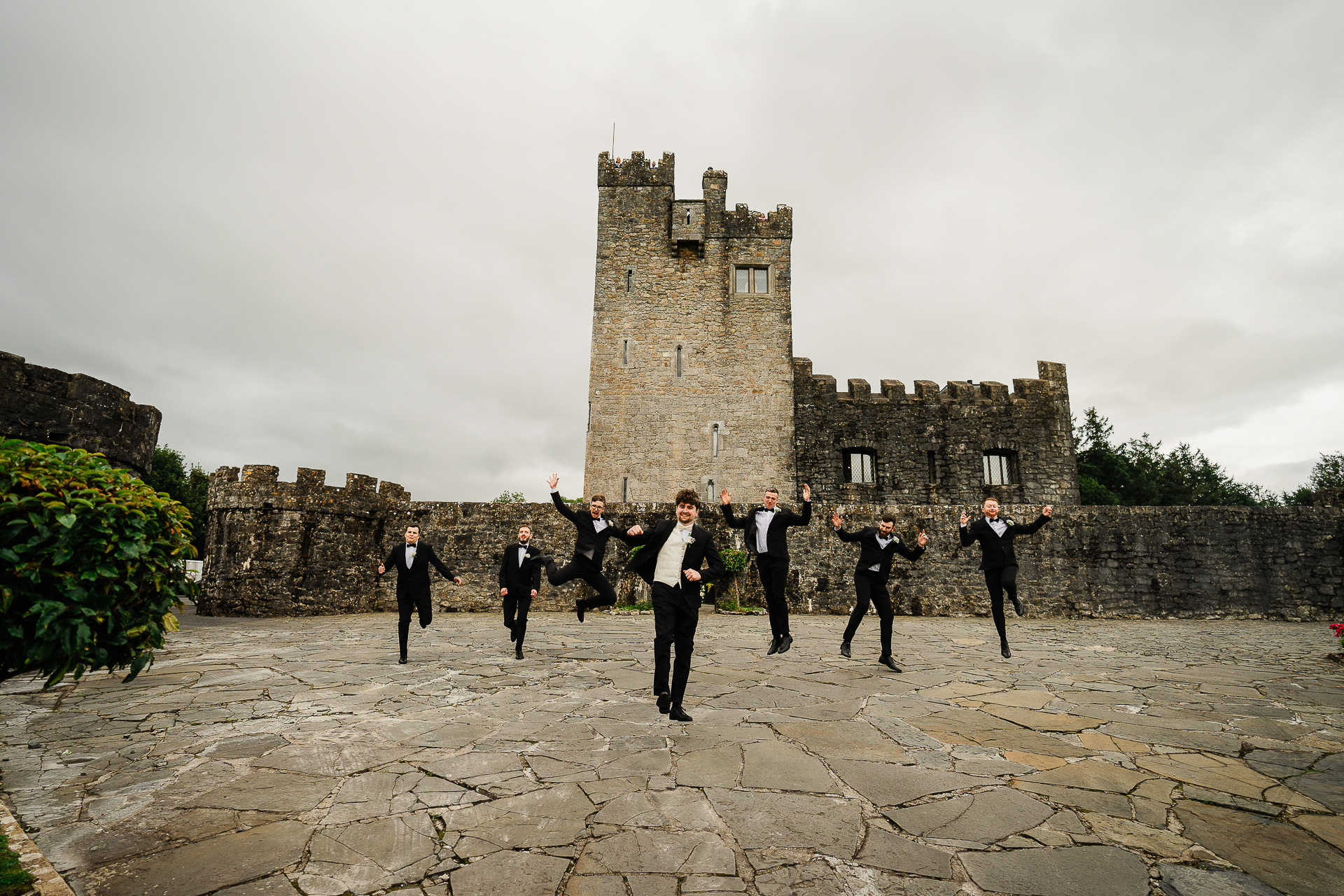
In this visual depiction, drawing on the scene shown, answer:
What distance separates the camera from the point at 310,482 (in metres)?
13.8

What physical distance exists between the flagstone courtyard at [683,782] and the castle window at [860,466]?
631 inches

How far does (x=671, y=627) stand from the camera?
4.91 m

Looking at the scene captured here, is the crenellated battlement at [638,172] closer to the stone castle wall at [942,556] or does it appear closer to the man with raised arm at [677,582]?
the stone castle wall at [942,556]

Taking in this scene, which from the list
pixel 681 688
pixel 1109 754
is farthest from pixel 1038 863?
pixel 681 688

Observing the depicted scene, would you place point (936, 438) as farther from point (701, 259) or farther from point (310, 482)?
point (310, 482)

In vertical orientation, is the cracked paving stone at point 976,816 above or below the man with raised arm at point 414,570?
below

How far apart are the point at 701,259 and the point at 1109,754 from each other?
22.2 metres

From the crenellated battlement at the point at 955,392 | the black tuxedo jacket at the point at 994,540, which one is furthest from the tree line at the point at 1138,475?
the black tuxedo jacket at the point at 994,540

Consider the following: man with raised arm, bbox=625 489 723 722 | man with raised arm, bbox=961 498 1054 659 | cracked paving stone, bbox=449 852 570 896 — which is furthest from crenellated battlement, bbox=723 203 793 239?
cracked paving stone, bbox=449 852 570 896

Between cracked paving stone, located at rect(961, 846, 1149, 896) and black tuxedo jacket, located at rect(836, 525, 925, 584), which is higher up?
black tuxedo jacket, located at rect(836, 525, 925, 584)

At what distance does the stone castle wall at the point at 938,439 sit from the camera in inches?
885

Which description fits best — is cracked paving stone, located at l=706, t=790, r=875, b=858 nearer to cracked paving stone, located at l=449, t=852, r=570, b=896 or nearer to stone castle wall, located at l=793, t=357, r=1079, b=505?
cracked paving stone, located at l=449, t=852, r=570, b=896

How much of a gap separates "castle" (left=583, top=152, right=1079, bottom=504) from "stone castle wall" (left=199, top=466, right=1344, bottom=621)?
25.2 ft

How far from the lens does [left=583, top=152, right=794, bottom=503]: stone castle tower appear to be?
73.9 ft
